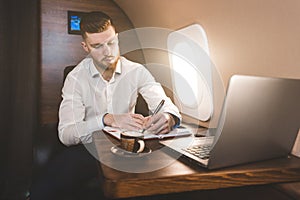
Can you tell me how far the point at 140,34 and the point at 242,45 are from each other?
3.50 ft

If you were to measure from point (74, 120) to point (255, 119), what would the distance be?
0.80m

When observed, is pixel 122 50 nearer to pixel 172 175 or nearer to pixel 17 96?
pixel 17 96

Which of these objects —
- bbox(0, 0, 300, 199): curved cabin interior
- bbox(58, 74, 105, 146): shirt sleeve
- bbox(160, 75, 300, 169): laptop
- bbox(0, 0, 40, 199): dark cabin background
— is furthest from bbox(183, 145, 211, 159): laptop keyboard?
bbox(0, 0, 40, 199): dark cabin background

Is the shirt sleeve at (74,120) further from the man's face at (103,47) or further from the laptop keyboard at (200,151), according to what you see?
the laptop keyboard at (200,151)

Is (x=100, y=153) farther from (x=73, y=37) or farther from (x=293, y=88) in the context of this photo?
(x=73, y=37)

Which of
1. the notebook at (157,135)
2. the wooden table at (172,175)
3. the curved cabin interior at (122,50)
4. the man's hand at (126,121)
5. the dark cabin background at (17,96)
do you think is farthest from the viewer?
the dark cabin background at (17,96)

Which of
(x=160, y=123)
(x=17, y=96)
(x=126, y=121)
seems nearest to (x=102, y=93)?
(x=126, y=121)

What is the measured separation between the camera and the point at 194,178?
0.53 m

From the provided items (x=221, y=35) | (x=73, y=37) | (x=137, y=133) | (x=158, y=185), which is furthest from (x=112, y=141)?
(x=73, y=37)

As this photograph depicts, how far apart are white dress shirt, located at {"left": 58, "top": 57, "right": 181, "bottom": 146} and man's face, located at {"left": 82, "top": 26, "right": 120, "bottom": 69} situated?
0.13 feet

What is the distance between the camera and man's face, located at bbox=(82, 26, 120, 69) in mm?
1238

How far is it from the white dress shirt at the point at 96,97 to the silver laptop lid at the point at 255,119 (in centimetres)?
47

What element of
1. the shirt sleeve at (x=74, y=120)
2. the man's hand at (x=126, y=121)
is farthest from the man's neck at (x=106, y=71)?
the man's hand at (x=126, y=121)

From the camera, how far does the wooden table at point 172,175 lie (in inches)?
19.7
